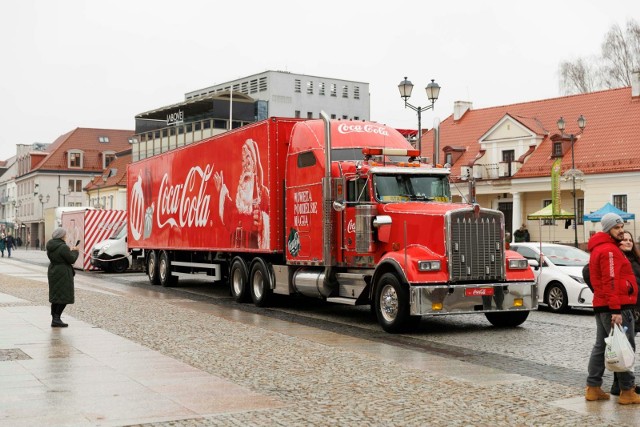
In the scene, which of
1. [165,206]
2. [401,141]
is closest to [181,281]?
[165,206]

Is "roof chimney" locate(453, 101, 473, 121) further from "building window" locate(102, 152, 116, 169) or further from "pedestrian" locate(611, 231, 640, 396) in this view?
"building window" locate(102, 152, 116, 169)

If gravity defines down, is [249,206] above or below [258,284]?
above

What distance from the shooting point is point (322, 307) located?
63.2 feet

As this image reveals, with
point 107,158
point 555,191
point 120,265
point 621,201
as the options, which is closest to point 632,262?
point 120,265

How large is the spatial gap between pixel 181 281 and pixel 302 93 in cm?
6554

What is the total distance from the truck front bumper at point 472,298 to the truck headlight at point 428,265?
29cm

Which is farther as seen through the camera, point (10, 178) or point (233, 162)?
point (10, 178)

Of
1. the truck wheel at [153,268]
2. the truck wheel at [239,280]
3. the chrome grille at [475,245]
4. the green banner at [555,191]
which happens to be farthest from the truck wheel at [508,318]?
the green banner at [555,191]

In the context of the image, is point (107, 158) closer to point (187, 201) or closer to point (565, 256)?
point (187, 201)

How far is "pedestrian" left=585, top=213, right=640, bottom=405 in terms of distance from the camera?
8.04m

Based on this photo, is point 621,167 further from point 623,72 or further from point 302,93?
point 302,93

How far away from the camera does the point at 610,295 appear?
804cm

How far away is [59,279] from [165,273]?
1177cm

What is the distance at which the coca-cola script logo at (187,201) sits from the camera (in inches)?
862
